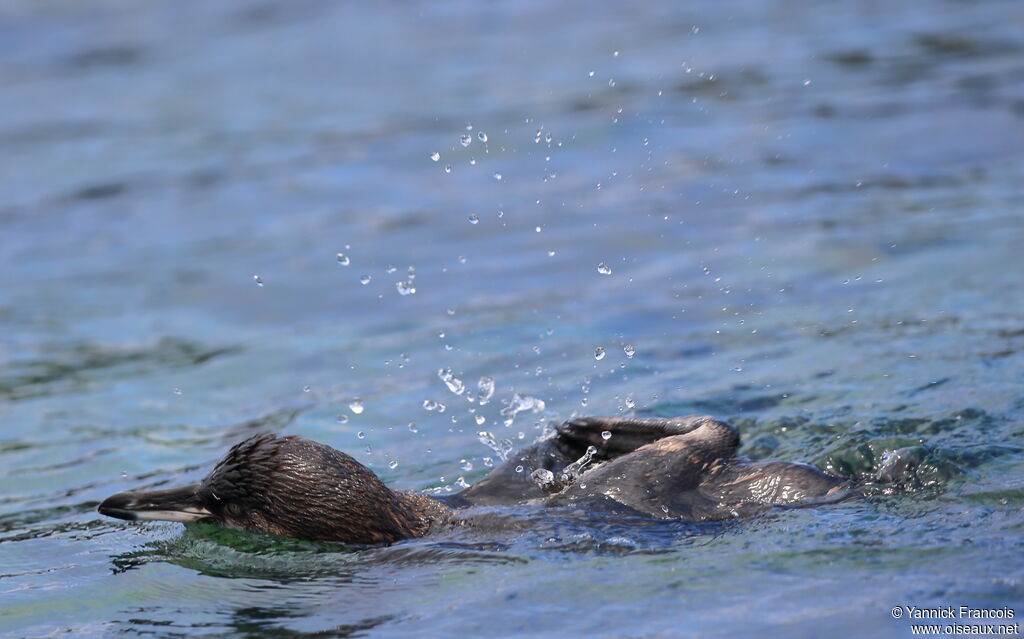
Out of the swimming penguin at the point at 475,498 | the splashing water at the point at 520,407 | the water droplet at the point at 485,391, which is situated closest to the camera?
the swimming penguin at the point at 475,498

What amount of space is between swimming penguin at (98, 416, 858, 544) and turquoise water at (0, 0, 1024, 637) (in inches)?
5.4

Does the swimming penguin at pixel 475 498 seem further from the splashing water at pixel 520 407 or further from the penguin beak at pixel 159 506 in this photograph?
the splashing water at pixel 520 407

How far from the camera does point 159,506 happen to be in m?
6.56

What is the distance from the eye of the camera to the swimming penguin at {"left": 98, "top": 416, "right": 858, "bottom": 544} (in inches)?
248

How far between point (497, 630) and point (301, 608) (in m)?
0.92

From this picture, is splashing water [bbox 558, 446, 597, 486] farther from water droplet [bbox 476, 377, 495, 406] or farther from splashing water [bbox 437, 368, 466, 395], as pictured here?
splashing water [bbox 437, 368, 466, 395]

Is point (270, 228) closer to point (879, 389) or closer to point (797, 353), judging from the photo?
point (797, 353)

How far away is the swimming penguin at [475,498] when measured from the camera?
6293mm

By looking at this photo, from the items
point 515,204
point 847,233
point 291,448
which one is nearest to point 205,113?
point 515,204

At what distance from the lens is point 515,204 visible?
519 inches
